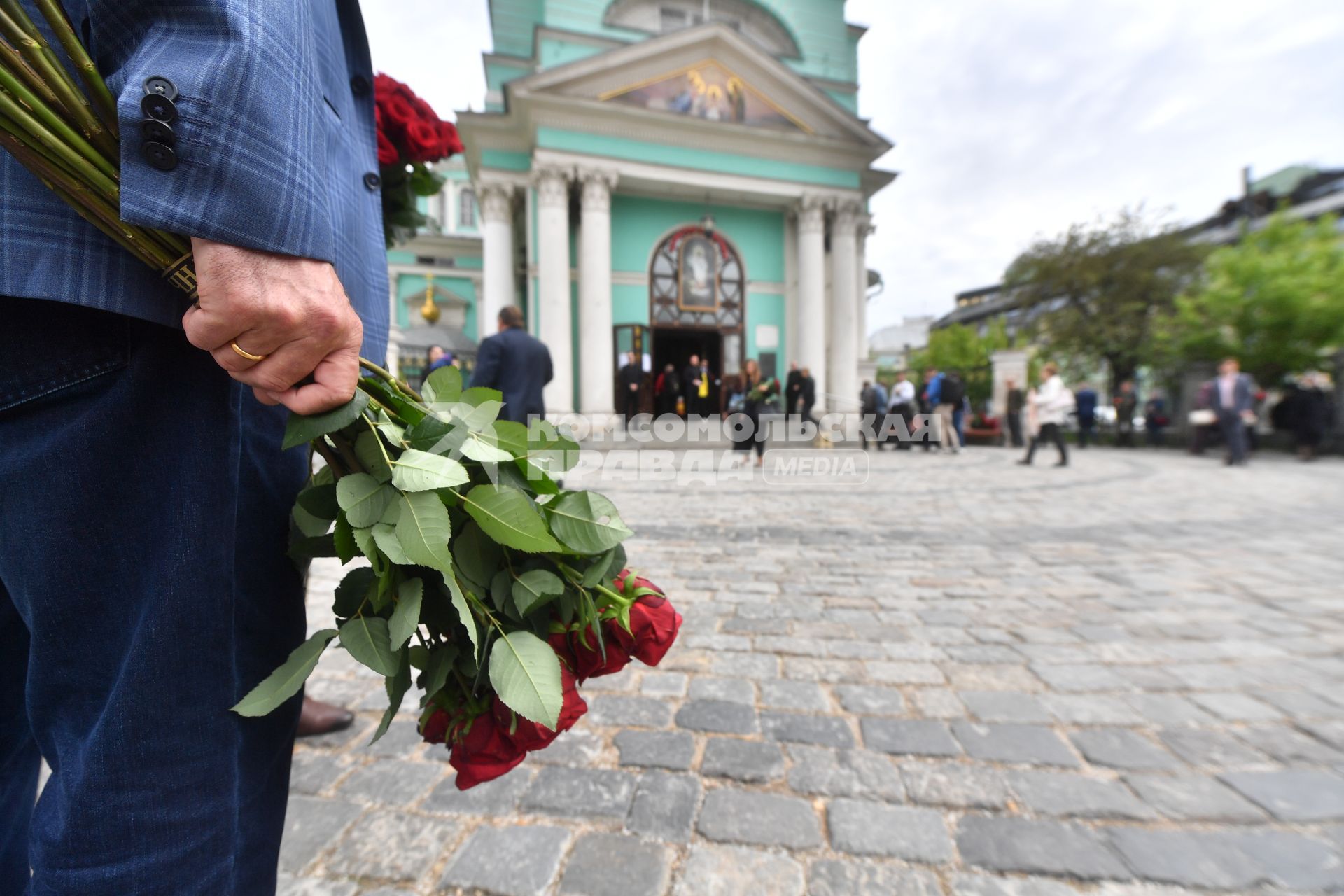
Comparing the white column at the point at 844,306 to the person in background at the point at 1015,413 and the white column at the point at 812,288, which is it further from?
the person in background at the point at 1015,413

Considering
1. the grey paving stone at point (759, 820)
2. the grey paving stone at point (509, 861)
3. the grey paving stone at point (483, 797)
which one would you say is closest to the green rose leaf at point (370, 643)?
the grey paving stone at point (509, 861)

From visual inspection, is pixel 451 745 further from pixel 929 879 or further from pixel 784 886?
pixel 929 879

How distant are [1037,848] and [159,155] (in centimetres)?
212

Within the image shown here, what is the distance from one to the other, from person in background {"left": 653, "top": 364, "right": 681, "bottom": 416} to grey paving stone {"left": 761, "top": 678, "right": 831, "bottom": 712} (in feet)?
48.0

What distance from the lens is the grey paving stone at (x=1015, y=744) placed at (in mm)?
1744

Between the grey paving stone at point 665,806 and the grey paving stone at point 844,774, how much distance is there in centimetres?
30

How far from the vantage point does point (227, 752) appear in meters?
0.82

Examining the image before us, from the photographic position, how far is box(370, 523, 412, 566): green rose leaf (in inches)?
28.1

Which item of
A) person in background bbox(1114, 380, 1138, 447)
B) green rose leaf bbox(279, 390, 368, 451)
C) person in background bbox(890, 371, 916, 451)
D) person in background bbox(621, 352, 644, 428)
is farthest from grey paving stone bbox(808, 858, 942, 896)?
person in background bbox(1114, 380, 1138, 447)

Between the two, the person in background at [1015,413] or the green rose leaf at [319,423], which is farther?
the person in background at [1015,413]

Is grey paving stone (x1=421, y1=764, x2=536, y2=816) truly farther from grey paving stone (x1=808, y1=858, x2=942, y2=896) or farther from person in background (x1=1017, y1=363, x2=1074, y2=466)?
person in background (x1=1017, y1=363, x2=1074, y2=466)

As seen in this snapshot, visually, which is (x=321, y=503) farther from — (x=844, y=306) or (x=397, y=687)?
(x=844, y=306)

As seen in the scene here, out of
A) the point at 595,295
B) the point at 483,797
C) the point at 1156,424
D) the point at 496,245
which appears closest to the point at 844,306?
the point at 595,295

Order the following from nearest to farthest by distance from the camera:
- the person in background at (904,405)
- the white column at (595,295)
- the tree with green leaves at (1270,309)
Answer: the tree with green leaves at (1270,309)
the person in background at (904,405)
the white column at (595,295)
